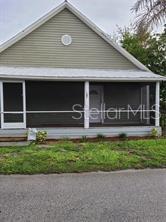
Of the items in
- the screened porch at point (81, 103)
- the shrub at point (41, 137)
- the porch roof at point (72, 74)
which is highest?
the porch roof at point (72, 74)

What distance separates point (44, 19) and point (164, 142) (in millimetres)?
8426

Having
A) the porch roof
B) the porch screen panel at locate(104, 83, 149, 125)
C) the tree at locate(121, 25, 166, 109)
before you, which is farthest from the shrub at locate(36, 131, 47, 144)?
the tree at locate(121, 25, 166, 109)

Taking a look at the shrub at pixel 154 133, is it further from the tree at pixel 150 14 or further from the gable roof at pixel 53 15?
the tree at pixel 150 14

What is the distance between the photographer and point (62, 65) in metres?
14.8

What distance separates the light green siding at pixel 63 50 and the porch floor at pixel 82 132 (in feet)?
12.6

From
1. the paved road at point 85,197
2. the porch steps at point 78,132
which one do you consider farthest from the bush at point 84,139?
the paved road at point 85,197

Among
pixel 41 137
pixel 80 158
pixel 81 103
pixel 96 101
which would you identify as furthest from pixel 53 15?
pixel 80 158

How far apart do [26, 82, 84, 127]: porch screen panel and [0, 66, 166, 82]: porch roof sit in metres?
1.15

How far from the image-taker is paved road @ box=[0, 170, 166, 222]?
4.34 meters

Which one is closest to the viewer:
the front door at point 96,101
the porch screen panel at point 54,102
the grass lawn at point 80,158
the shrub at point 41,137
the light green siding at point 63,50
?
the grass lawn at point 80,158

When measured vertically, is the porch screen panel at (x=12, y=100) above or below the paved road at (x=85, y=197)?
above

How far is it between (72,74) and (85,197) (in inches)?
340

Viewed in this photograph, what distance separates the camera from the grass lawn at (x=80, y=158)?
728 centimetres

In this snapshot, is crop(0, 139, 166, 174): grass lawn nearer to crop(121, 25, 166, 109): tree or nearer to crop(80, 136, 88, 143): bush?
crop(80, 136, 88, 143): bush
